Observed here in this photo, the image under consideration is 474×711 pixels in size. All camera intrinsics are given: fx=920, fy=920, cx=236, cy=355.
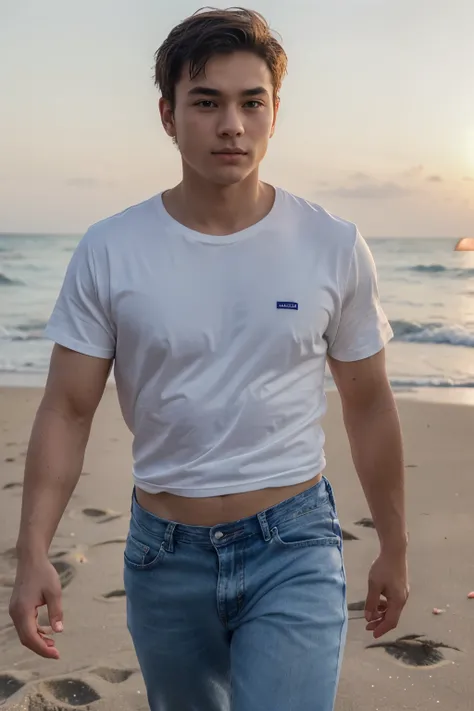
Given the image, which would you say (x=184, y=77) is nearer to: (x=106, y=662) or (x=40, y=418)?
(x=40, y=418)

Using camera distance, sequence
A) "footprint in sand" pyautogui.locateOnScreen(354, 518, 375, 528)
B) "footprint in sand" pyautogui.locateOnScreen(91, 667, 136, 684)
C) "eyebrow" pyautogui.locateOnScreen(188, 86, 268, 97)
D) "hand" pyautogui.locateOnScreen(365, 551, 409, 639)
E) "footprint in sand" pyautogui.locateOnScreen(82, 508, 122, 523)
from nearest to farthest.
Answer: "eyebrow" pyautogui.locateOnScreen(188, 86, 268, 97)
"hand" pyautogui.locateOnScreen(365, 551, 409, 639)
"footprint in sand" pyautogui.locateOnScreen(91, 667, 136, 684)
"footprint in sand" pyautogui.locateOnScreen(354, 518, 375, 528)
"footprint in sand" pyautogui.locateOnScreen(82, 508, 122, 523)

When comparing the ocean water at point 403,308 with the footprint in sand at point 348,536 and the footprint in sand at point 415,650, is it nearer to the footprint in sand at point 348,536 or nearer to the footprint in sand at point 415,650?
the footprint in sand at point 348,536

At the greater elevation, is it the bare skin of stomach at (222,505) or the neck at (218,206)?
the neck at (218,206)

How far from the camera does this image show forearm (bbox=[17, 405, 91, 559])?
7.18ft

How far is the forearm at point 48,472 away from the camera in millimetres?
2188

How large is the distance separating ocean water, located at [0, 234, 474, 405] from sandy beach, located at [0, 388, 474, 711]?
3.63m

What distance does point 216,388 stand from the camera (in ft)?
7.15

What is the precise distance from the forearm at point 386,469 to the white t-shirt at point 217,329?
7.4 inches

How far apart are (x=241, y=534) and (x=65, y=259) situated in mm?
26380

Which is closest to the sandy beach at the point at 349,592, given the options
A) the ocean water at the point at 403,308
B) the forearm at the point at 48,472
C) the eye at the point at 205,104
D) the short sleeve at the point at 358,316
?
the forearm at the point at 48,472

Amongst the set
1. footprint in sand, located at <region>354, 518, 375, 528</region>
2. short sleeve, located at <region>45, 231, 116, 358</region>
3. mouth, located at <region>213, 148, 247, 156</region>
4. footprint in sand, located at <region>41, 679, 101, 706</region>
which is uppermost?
mouth, located at <region>213, 148, 247, 156</region>

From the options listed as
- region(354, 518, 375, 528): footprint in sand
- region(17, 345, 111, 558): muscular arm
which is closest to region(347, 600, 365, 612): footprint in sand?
region(354, 518, 375, 528): footprint in sand

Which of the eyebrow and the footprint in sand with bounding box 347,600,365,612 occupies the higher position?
the eyebrow

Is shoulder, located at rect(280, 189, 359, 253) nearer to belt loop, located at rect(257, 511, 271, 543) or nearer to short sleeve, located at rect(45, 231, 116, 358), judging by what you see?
short sleeve, located at rect(45, 231, 116, 358)
